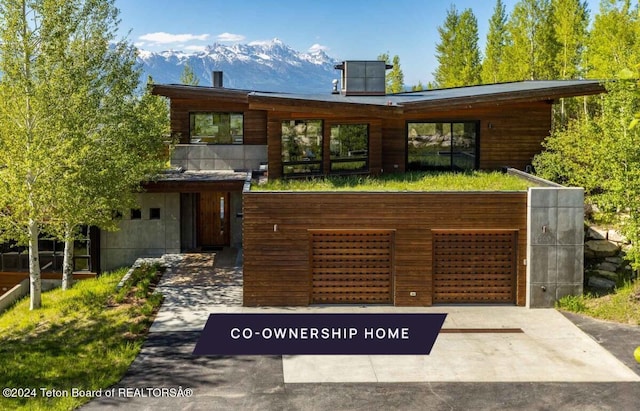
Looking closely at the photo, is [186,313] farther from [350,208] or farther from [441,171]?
[441,171]

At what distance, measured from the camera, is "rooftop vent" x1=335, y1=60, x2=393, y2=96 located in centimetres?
2459

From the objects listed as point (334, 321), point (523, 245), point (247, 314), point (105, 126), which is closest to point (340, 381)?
point (334, 321)

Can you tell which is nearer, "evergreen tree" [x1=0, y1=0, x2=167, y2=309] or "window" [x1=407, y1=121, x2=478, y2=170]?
"evergreen tree" [x1=0, y1=0, x2=167, y2=309]

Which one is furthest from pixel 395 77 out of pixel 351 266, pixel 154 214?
pixel 351 266

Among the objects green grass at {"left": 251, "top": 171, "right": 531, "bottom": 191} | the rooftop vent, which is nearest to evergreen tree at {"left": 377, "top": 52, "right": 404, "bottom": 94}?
the rooftop vent

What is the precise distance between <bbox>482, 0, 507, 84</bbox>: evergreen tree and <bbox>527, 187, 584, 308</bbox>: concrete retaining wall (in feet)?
93.2

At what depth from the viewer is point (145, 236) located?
21.8 m

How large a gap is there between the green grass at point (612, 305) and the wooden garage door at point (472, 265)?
5.39 ft

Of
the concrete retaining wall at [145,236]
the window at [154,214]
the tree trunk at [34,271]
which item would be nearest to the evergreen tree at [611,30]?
the concrete retaining wall at [145,236]

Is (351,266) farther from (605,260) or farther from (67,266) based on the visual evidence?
(67,266)

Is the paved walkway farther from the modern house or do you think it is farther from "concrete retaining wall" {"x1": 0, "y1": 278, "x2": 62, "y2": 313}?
"concrete retaining wall" {"x1": 0, "y1": 278, "x2": 62, "y2": 313}

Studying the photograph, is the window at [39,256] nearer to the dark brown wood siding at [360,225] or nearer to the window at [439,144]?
the dark brown wood siding at [360,225]

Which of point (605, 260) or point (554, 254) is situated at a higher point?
point (554, 254)

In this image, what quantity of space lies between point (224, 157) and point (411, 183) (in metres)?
9.21
